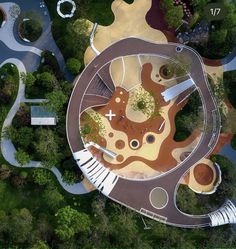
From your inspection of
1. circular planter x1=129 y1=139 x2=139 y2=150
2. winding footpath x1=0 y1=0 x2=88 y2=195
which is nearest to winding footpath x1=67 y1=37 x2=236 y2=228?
winding footpath x1=0 y1=0 x2=88 y2=195

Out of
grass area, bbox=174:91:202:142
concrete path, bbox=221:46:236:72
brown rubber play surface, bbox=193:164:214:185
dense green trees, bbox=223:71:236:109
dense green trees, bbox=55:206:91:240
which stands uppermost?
concrete path, bbox=221:46:236:72

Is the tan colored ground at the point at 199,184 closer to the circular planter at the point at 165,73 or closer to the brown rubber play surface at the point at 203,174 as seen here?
the brown rubber play surface at the point at 203,174

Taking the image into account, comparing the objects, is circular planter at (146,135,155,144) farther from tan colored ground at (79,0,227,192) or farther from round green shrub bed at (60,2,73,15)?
round green shrub bed at (60,2,73,15)

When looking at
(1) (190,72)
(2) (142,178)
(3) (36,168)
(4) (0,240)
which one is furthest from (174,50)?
(4) (0,240)

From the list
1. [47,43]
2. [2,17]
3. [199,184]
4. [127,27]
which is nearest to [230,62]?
[127,27]

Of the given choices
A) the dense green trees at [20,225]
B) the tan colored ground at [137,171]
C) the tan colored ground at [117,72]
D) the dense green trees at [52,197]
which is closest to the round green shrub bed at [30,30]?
the tan colored ground at [117,72]
